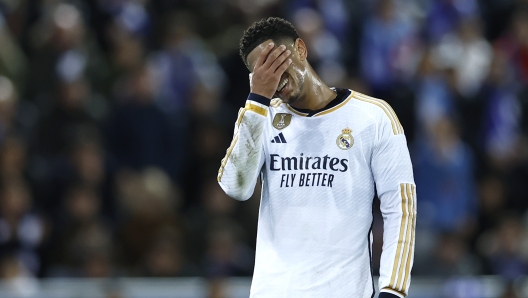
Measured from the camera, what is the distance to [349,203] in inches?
185

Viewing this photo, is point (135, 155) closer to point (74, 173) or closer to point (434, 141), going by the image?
point (74, 173)

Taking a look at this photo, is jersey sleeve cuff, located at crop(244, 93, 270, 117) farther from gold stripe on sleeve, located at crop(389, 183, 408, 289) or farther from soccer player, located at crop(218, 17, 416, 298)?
gold stripe on sleeve, located at crop(389, 183, 408, 289)

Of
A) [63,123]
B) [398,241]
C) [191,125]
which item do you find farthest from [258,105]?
[191,125]

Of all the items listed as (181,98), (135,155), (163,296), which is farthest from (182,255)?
(181,98)

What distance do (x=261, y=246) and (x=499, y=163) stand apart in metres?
7.73

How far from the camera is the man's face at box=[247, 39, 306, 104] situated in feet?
15.6

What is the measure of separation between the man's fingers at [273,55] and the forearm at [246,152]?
16cm

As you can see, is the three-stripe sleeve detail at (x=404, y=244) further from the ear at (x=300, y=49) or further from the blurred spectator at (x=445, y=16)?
the blurred spectator at (x=445, y=16)

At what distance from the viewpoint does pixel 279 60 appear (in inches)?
182

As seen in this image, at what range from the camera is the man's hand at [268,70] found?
4.58 m

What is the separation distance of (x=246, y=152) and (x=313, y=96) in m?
0.49

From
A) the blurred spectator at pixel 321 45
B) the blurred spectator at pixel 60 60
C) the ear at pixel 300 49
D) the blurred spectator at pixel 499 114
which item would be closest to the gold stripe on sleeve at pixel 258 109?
the ear at pixel 300 49

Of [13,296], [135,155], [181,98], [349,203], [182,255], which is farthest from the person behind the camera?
[181,98]

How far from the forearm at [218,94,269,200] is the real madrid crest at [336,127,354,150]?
15.5 inches
